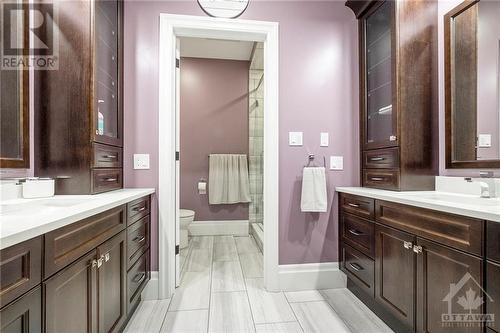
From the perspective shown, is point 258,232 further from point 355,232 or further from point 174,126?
point 174,126

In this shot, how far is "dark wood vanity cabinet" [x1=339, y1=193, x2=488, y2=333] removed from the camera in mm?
979

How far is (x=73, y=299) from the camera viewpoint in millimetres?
939

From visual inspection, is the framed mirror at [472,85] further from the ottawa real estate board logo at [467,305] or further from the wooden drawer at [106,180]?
the wooden drawer at [106,180]

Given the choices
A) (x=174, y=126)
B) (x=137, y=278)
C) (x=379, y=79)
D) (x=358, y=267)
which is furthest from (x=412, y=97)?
(x=137, y=278)

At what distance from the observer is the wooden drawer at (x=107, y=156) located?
1.55 m

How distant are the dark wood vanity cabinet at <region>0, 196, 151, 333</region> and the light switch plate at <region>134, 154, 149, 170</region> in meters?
0.46

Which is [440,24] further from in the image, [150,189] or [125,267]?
[125,267]

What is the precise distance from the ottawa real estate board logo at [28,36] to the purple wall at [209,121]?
88.8 inches

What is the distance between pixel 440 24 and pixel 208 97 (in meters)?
2.82

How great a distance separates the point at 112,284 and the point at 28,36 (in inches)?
56.1

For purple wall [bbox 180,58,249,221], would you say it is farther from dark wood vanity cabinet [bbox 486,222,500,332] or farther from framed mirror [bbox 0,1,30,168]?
dark wood vanity cabinet [bbox 486,222,500,332]

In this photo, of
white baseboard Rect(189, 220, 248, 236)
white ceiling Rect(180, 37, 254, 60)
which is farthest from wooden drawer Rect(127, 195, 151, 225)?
white ceiling Rect(180, 37, 254, 60)

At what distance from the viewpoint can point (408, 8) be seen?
5.67 feet

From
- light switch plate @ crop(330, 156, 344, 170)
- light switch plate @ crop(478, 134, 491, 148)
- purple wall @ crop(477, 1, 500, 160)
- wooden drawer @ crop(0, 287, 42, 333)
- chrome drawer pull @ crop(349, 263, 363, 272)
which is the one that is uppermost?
purple wall @ crop(477, 1, 500, 160)
